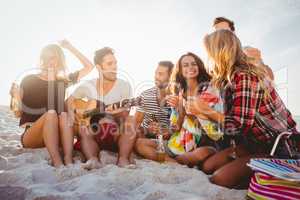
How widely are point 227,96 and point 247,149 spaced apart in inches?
21.5

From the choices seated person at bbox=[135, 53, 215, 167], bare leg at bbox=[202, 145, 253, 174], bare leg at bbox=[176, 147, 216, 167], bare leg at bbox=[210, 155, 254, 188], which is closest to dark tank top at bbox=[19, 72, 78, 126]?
seated person at bbox=[135, 53, 215, 167]

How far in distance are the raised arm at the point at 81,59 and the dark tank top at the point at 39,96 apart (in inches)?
13.6

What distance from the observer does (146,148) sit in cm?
353

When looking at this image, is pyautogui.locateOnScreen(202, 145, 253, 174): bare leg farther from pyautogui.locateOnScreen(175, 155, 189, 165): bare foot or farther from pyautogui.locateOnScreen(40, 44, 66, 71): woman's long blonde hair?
pyautogui.locateOnScreen(40, 44, 66, 71): woman's long blonde hair

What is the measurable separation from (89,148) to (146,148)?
0.73 metres


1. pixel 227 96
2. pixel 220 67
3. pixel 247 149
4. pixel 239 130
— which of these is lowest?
pixel 247 149

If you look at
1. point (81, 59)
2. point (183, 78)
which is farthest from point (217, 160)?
point (81, 59)

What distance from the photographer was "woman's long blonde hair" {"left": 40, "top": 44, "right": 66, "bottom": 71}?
150 inches

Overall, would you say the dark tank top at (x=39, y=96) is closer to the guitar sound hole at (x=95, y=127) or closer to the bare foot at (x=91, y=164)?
the guitar sound hole at (x=95, y=127)

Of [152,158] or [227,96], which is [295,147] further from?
[152,158]

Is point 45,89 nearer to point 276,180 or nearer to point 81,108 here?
point 81,108

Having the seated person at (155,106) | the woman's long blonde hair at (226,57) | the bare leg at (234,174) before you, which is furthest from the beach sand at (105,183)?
the seated person at (155,106)

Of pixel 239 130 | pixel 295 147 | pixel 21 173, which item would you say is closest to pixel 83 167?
pixel 21 173

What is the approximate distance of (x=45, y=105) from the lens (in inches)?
149
